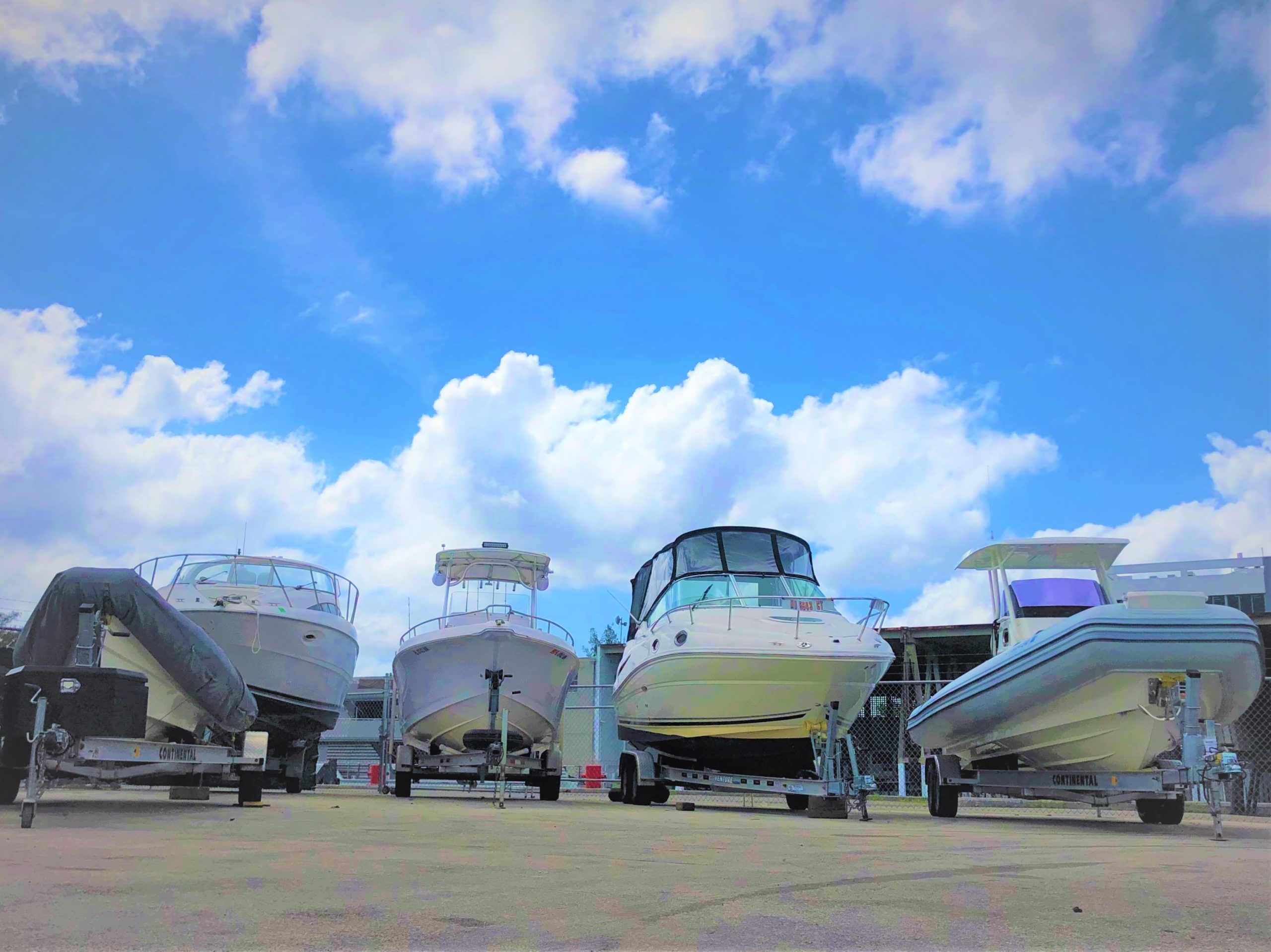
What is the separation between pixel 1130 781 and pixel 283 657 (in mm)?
10625

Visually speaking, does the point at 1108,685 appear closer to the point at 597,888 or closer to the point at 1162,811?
the point at 1162,811

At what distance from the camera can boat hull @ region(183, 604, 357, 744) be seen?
46.6 ft

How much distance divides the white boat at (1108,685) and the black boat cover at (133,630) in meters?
7.48

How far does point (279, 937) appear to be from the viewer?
9.70 ft

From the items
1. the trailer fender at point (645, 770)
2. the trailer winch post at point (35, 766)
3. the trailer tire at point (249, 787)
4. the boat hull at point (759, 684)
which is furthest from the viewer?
the trailer fender at point (645, 770)

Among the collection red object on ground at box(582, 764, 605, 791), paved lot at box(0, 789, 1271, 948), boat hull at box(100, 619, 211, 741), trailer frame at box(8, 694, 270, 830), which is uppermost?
boat hull at box(100, 619, 211, 741)

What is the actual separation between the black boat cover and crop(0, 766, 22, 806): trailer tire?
90 centimetres

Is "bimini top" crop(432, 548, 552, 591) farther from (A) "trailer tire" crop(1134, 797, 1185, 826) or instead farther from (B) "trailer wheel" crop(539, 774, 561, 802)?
(A) "trailer tire" crop(1134, 797, 1185, 826)

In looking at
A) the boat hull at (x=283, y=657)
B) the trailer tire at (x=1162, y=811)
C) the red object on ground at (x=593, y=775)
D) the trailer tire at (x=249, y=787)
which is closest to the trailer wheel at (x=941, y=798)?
the trailer tire at (x=1162, y=811)

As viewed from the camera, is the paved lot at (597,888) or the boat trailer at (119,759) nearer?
the paved lot at (597,888)

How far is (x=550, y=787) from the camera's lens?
51.0 ft

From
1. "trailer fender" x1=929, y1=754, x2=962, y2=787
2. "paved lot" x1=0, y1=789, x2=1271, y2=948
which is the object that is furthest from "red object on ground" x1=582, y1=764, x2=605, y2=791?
"paved lot" x1=0, y1=789, x2=1271, y2=948

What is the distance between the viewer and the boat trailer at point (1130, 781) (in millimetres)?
8344

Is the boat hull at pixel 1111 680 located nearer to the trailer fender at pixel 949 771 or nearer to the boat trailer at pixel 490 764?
the trailer fender at pixel 949 771
